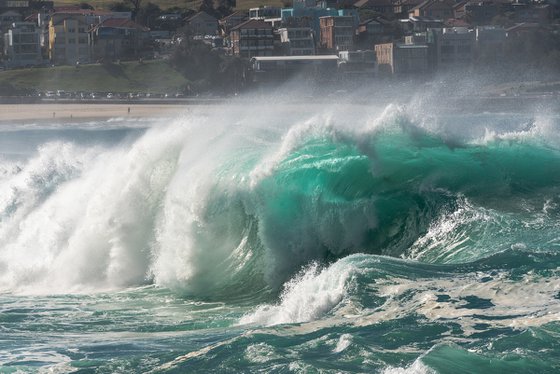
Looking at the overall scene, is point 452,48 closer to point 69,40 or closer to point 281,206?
point 69,40

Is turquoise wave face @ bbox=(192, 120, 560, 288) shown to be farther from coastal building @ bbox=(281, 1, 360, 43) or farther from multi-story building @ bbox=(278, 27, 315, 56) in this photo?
coastal building @ bbox=(281, 1, 360, 43)

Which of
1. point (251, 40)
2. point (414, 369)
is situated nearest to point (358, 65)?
point (251, 40)

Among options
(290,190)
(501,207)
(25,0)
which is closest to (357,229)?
(290,190)

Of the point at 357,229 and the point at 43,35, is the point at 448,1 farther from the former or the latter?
the point at 357,229

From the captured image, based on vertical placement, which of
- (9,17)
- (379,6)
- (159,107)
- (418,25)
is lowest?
(159,107)

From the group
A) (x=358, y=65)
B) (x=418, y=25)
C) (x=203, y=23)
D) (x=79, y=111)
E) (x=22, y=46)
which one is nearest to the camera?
(x=79, y=111)
